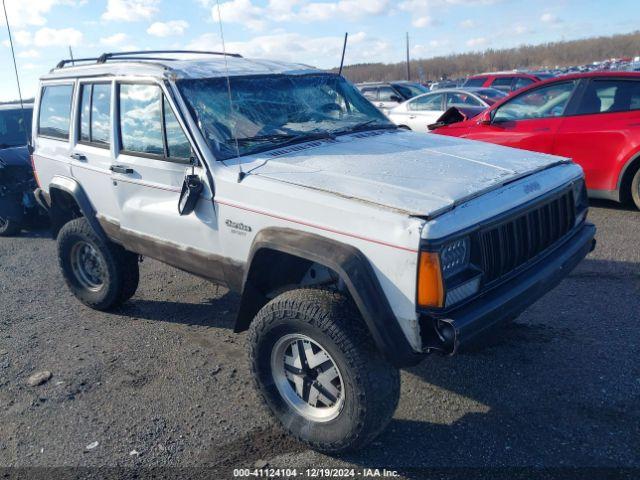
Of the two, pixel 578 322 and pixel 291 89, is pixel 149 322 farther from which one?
pixel 578 322

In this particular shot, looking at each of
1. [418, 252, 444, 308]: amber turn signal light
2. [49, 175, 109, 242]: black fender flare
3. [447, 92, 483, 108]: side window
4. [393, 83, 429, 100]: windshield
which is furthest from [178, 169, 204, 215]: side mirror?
[393, 83, 429, 100]: windshield

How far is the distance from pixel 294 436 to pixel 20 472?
1.45 metres

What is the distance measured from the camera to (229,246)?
10.9 feet

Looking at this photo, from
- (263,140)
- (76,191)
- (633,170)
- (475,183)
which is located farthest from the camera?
(633,170)

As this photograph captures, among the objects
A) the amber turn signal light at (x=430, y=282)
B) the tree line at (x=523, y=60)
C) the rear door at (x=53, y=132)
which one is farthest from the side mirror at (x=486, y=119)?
the tree line at (x=523, y=60)

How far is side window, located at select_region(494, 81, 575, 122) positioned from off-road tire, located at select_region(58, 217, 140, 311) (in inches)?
199

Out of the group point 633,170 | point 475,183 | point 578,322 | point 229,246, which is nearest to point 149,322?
point 229,246

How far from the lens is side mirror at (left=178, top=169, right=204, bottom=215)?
3373mm

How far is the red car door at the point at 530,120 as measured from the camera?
684cm

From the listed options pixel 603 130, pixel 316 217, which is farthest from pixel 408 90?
pixel 316 217

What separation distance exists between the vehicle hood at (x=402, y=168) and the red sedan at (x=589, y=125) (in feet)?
10.9

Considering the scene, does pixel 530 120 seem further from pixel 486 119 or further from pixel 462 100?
pixel 462 100

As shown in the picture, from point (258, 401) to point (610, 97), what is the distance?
18.1 feet

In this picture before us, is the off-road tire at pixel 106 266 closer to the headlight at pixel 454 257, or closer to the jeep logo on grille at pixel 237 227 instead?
the jeep logo on grille at pixel 237 227
